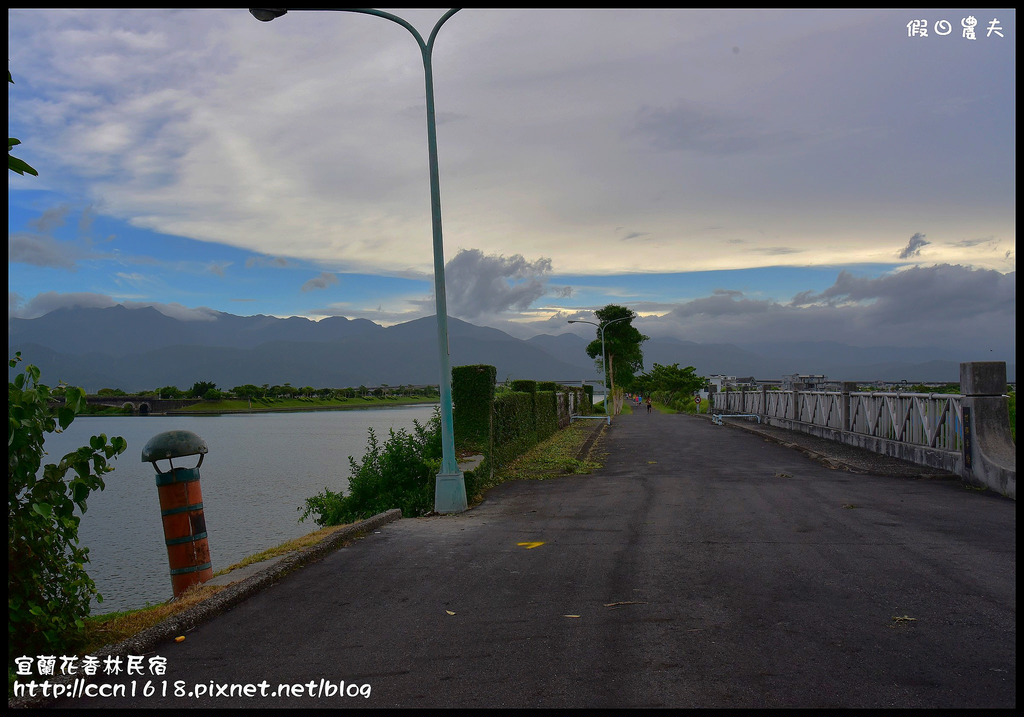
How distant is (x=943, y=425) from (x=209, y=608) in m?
13.3

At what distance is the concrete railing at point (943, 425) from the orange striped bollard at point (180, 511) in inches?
395

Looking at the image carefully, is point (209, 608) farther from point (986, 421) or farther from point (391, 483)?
point (986, 421)

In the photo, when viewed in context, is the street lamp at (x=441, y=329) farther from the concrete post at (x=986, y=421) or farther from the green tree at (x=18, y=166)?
the concrete post at (x=986, y=421)

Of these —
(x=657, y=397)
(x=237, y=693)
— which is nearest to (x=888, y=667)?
(x=237, y=693)

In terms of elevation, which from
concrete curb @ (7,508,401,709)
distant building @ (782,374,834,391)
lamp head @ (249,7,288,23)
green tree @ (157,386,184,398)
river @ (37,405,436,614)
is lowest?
river @ (37,405,436,614)

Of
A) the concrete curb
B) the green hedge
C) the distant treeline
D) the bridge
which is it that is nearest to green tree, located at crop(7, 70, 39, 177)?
the concrete curb

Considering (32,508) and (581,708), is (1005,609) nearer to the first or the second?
(581,708)

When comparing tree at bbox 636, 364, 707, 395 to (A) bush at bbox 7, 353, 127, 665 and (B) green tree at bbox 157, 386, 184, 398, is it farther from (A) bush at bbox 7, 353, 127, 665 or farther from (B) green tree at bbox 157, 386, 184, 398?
(B) green tree at bbox 157, 386, 184, 398

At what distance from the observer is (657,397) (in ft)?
346

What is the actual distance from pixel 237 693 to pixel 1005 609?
5.43m

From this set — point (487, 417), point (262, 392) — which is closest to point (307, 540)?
point (487, 417)

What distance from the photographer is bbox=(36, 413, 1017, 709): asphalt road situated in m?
4.22

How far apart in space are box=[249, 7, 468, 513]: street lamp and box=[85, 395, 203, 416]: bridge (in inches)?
4571

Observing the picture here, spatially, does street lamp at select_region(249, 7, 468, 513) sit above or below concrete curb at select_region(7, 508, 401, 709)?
above
